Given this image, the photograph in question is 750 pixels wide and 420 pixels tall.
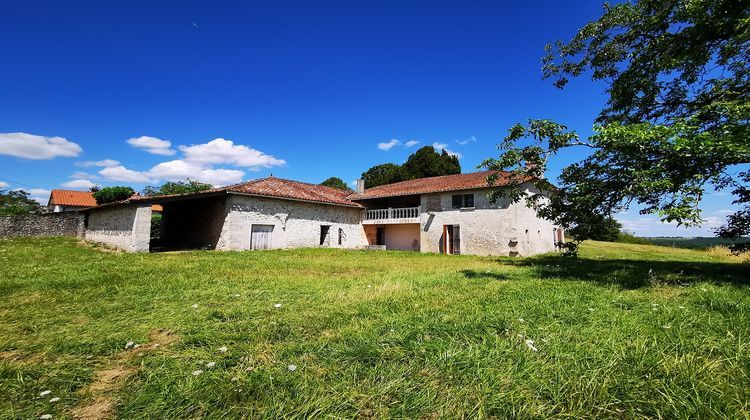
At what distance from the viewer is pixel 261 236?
1772cm

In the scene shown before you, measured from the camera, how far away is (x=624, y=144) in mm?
6191

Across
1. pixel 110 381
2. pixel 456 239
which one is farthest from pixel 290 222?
pixel 110 381

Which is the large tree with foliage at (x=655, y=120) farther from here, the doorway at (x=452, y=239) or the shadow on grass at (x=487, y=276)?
the doorway at (x=452, y=239)

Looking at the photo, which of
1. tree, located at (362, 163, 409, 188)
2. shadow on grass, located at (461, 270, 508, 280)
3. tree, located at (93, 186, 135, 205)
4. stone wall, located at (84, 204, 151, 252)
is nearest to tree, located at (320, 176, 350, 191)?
tree, located at (362, 163, 409, 188)

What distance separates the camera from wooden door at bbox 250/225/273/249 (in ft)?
56.9

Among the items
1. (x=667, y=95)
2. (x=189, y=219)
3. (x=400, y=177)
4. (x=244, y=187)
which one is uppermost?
(x=400, y=177)

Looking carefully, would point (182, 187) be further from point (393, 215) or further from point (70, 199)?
point (393, 215)

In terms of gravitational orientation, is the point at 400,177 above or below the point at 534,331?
above

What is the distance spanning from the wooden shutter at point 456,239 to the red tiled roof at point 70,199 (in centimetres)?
4415

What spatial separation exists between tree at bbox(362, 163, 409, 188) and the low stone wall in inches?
1174

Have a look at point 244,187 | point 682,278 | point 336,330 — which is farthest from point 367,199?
point 336,330

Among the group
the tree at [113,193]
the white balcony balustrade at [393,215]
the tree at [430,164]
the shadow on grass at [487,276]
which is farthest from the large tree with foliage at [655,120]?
the tree at [113,193]

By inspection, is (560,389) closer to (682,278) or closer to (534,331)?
(534,331)

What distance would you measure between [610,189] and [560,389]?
7.15m
